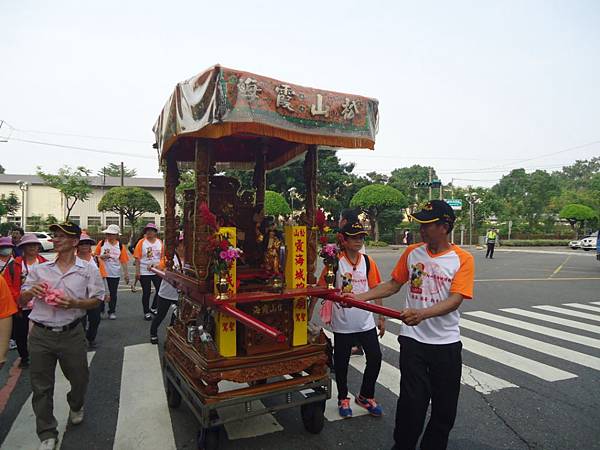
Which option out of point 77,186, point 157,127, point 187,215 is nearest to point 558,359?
point 187,215

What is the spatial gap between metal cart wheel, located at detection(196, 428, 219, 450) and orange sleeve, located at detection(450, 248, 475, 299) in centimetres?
206

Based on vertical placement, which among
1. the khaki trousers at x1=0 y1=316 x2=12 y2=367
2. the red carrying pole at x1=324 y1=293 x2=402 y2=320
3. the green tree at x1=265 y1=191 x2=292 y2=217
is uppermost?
the green tree at x1=265 y1=191 x2=292 y2=217

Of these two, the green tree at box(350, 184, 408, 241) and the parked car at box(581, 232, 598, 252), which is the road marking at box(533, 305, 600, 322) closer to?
the green tree at box(350, 184, 408, 241)

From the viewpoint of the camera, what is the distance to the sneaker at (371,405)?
12.7 ft

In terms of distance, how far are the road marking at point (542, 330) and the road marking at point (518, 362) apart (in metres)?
1.51

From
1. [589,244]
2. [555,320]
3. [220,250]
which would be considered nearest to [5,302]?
[220,250]

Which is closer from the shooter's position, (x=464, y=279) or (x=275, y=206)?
(x=464, y=279)

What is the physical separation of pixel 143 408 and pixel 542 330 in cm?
663

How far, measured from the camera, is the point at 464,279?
2764 mm

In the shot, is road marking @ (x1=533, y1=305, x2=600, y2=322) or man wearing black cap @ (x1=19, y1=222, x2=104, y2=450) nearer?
man wearing black cap @ (x1=19, y1=222, x2=104, y2=450)

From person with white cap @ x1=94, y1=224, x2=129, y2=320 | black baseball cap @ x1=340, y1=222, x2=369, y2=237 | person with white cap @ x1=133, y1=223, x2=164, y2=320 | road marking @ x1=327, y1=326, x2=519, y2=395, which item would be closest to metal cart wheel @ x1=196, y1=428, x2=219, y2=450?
black baseball cap @ x1=340, y1=222, x2=369, y2=237

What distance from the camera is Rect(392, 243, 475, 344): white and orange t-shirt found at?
9.13 ft

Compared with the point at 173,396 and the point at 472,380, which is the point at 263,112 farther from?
the point at 472,380

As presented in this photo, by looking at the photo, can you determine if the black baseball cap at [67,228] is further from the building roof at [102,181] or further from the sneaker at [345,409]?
the building roof at [102,181]
